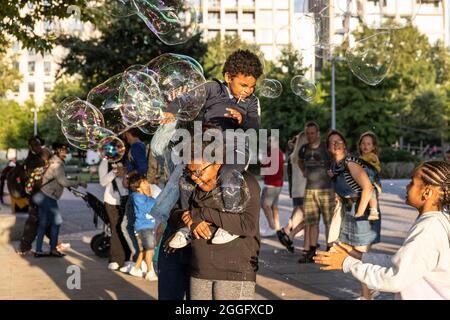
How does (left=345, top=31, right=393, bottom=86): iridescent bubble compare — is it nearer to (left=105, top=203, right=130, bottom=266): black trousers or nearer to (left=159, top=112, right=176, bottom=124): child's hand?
(left=105, top=203, right=130, bottom=266): black trousers

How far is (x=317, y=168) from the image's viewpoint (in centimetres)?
1020

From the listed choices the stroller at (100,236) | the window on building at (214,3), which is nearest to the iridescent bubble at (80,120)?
the stroller at (100,236)

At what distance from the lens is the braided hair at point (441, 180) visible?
350 centimetres

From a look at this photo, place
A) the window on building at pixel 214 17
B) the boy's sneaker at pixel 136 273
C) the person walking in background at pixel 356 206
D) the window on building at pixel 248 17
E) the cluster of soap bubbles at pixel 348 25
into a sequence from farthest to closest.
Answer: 1. the window on building at pixel 248 17
2. the window on building at pixel 214 17
3. the boy's sneaker at pixel 136 273
4. the cluster of soap bubbles at pixel 348 25
5. the person walking in background at pixel 356 206

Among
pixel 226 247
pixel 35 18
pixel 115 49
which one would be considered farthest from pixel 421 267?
pixel 115 49

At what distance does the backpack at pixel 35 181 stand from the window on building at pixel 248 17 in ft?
347

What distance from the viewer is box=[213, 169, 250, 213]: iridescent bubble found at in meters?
4.26

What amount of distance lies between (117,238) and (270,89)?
2833 mm

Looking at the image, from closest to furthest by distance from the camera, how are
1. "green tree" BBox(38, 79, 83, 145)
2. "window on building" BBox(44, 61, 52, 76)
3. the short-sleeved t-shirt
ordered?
the short-sleeved t-shirt < "green tree" BBox(38, 79, 83, 145) < "window on building" BBox(44, 61, 52, 76)

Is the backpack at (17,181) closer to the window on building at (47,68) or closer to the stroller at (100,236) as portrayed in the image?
the stroller at (100,236)

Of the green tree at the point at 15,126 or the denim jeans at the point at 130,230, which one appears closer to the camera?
the denim jeans at the point at 130,230

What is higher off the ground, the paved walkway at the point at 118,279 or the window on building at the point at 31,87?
the window on building at the point at 31,87

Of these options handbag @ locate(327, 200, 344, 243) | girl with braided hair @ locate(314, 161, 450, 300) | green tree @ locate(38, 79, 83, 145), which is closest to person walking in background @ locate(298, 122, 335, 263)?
handbag @ locate(327, 200, 344, 243)

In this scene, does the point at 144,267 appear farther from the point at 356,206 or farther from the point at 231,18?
the point at 231,18
